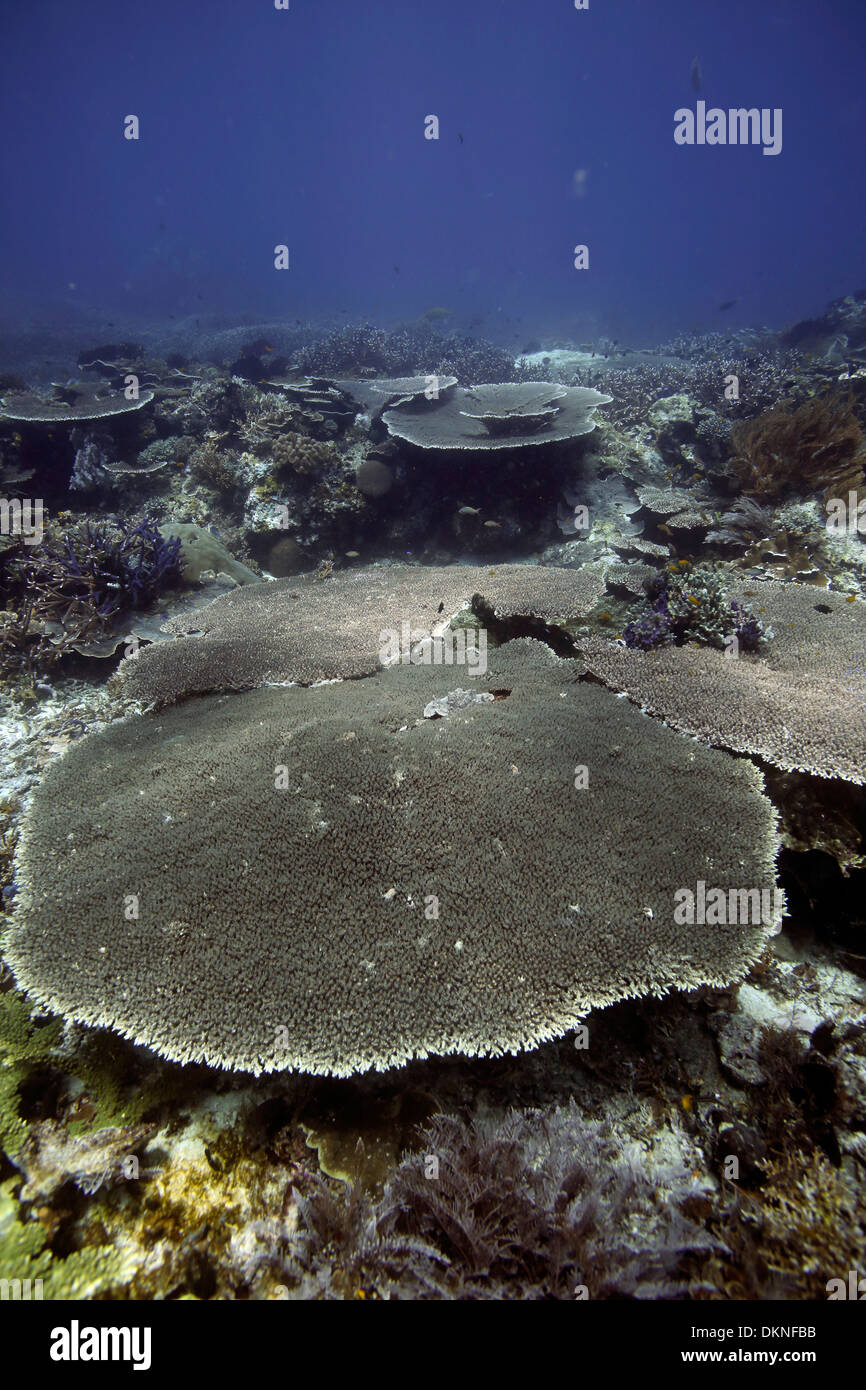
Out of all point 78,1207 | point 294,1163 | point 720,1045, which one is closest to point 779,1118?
point 720,1045

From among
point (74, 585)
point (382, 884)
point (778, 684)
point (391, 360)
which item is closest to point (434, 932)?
point (382, 884)

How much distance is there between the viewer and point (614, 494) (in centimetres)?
920

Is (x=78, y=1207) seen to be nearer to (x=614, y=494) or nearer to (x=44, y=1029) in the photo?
(x=44, y=1029)

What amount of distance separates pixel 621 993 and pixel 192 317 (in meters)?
49.7

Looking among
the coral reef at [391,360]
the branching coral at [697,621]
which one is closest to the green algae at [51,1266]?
the branching coral at [697,621]

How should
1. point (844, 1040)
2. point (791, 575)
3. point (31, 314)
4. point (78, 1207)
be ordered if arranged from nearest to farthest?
point (78, 1207)
point (844, 1040)
point (791, 575)
point (31, 314)
